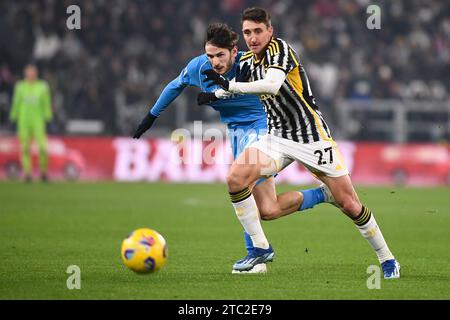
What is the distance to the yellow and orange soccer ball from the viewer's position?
6.98 meters

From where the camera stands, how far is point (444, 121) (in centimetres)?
2280

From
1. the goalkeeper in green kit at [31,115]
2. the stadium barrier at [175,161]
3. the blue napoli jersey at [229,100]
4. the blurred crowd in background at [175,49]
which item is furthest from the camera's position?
the blurred crowd in background at [175,49]

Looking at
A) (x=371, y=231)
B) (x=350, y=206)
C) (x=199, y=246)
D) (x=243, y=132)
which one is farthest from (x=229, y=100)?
(x=199, y=246)

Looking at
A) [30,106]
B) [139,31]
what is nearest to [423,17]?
[139,31]

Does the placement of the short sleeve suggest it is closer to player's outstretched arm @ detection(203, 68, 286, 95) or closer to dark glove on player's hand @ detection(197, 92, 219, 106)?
player's outstretched arm @ detection(203, 68, 286, 95)

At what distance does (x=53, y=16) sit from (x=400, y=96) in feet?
29.8

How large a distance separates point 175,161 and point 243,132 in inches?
480

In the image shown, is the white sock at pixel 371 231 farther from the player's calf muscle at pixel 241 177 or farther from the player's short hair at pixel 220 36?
the player's short hair at pixel 220 36

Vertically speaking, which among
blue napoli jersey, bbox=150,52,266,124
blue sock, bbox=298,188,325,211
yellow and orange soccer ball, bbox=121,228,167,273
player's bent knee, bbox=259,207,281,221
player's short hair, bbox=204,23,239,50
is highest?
player's short hair, bbox=204,23,239,50

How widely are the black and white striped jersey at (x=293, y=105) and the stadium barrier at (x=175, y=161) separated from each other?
12241 mm

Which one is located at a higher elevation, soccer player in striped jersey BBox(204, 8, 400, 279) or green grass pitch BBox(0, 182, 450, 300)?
soccer player in striped jersey BBox(204, 8, 400, 279)

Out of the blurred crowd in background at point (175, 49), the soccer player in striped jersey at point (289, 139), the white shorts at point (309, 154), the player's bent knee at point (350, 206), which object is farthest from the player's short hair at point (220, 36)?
the blurred crowd in background at point (175, 49)

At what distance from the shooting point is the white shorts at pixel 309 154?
7418mm

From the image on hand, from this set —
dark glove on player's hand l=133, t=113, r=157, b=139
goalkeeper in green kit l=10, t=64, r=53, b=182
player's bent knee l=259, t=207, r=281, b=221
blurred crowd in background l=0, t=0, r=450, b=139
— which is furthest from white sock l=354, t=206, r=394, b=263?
blurred crowd in background l=0, t=0, r=450, b=139
